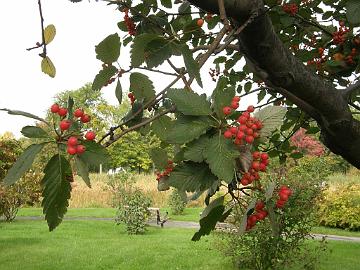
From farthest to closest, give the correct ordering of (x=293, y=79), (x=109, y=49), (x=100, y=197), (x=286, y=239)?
(x=100, y=197) < (x=286, y=239) < (x=293, y=79) < (x=109, y=49)

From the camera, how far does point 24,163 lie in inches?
35.6

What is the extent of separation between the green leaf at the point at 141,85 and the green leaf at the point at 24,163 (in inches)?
21.8

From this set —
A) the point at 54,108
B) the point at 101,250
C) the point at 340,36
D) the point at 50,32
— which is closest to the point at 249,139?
the point at 54,108

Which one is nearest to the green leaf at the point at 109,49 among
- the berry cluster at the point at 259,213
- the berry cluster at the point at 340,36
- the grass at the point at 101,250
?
the berry cluster at the point at 259,213

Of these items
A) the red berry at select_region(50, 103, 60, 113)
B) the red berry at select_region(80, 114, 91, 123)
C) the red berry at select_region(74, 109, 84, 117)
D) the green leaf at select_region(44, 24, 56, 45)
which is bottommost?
the red berry at select_region(80, 114, 91, 123)

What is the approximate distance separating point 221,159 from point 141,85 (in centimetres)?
48

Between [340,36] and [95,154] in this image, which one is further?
[340,36]

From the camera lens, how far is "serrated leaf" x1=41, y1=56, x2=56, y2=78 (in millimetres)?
1361

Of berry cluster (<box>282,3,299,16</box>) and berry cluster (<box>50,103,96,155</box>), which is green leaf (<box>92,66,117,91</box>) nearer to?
berry cluster (<box>50,103,96,155</box>)

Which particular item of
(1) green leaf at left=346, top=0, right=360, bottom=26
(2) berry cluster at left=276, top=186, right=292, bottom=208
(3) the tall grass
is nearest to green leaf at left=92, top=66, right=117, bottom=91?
(2) berry cluster at left=276, top=186, right=292, bottom=208

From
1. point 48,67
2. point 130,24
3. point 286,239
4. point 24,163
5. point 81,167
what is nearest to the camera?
point 24,163

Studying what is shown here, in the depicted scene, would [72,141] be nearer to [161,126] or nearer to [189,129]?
[189,129]

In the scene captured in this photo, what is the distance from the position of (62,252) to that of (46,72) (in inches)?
385

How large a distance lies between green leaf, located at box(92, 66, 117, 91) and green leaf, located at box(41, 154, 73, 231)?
0.48 m
